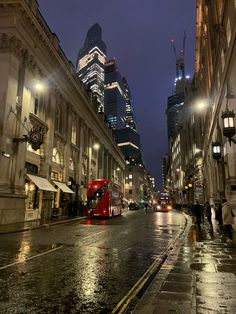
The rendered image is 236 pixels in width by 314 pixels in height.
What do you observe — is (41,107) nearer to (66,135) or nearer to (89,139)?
(66,135)

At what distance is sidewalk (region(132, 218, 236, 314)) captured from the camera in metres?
4.95

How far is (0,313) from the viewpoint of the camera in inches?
189

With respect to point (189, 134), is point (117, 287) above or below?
below

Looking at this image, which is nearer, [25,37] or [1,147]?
[1,147]

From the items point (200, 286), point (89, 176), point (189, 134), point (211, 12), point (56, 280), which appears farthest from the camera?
point (189, 134)

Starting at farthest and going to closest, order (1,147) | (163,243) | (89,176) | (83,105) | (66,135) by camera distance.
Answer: (89,176), (83,105), (66,135), (1,147), (163,243)

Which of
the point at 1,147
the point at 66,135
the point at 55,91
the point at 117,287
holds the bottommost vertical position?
the point at 117,287

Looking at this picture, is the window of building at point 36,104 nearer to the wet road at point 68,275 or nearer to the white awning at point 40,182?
the white awning at point 40,182

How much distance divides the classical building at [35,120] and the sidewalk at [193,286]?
16.9 metres

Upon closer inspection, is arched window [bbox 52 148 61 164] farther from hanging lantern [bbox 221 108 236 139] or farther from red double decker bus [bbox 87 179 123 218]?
hanging lantern [bbox 221 108 236 139]

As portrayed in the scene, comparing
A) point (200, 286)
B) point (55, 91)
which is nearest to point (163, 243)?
point (200, 286)

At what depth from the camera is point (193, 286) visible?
6.29m

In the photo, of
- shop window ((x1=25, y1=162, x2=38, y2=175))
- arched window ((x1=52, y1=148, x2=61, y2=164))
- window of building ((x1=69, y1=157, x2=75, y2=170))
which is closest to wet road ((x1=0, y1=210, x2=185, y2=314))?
shop window ((x1=25, y1=162, x2=38, y2=175))

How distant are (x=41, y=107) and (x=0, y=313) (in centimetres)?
2784
